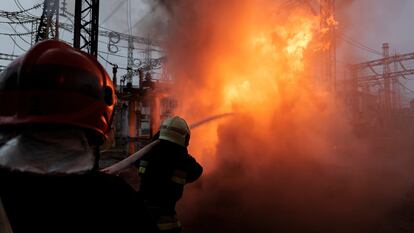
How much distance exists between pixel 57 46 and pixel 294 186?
7791 mm

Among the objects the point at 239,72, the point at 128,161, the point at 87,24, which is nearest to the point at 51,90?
the point at 128,161

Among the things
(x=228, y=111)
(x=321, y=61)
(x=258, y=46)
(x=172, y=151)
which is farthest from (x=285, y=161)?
(x=321, y=61)

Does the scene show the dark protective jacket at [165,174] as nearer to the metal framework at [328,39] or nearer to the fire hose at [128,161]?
the fire hose at [128,161]

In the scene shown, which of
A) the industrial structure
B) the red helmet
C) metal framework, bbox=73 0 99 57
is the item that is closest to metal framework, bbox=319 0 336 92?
the industrial structure

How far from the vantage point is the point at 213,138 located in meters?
8.74

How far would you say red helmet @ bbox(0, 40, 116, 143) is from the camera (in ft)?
3.42

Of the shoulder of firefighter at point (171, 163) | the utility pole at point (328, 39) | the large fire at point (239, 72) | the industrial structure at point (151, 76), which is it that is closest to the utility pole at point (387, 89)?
the industrial structure at point (151, 76)

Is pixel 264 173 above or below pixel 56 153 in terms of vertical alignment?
below

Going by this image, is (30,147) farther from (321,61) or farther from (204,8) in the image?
(321,61)

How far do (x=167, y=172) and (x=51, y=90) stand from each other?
177 cm

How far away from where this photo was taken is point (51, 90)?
42.3 inches

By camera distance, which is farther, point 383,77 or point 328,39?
point 383,77

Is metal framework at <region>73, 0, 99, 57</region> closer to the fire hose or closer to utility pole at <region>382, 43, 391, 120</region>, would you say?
the fire hose

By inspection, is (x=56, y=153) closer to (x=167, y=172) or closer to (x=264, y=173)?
(x=167, y=172)
